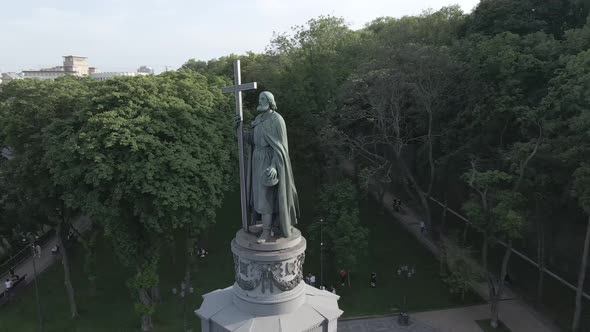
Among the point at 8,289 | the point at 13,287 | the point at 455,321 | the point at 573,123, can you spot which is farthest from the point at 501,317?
the point at 13,287

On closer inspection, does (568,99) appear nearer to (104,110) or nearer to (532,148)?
(532,148)

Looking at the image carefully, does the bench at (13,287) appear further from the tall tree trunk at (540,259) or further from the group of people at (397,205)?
the tall tree trunk at (540,259)

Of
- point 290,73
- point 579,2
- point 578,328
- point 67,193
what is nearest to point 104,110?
point 67,193

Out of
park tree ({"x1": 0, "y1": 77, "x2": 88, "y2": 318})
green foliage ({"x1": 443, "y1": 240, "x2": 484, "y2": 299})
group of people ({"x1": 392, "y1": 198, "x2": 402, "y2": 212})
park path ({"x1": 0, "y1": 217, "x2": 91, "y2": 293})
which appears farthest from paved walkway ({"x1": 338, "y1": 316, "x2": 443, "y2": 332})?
park path ({"x1": 0, "y1": 217, "x2": 91, "y2": 293})

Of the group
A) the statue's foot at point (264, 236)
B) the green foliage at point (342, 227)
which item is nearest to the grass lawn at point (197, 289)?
the green foliage at point (342, 227)

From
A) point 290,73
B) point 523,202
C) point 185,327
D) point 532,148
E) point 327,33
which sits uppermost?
point 327,33

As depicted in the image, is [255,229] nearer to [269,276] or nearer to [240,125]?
[269,276]
